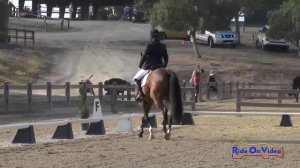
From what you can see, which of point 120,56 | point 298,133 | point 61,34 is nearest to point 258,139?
point 298,133

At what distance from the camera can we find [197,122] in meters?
22.7

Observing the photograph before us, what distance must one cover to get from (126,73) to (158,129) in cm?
2739

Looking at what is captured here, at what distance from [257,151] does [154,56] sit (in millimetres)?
4175

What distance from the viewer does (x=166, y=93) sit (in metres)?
16.4

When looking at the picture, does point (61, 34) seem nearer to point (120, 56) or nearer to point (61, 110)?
point (120, 56)

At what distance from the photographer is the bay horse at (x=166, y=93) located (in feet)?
52.5

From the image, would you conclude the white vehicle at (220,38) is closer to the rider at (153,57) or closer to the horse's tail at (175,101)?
the rider at (153,57)

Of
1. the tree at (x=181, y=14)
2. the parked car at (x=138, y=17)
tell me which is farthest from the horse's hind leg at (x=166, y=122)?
the parked car at (x=138, y=17)

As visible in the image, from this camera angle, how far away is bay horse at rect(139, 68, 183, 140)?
52.5 feet

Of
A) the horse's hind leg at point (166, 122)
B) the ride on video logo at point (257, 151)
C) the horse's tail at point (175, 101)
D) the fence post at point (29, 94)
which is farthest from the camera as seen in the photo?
the fence post at point (29, 94)

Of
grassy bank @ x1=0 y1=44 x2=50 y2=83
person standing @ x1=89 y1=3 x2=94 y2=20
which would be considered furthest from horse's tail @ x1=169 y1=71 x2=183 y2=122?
person standing @ x1=89 y1=3 x2=94 y2=20

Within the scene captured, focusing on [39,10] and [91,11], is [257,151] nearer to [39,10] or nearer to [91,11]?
[39,10]

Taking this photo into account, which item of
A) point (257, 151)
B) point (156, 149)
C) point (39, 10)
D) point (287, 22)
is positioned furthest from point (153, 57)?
point (39, 10)

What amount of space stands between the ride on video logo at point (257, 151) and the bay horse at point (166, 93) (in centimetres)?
162
